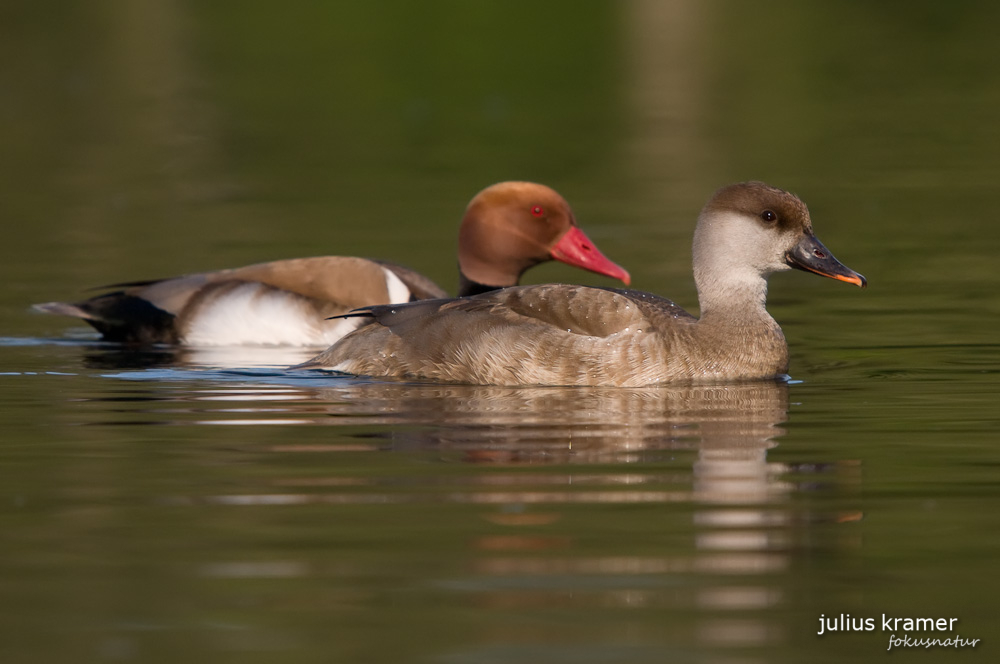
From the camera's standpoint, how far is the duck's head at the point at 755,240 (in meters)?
9.23

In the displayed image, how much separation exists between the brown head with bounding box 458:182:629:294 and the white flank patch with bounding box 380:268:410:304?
23.9 inches

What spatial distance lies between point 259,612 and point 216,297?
6344mm

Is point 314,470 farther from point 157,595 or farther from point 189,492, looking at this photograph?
point 157,595

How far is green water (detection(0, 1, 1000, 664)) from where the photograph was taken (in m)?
5.14

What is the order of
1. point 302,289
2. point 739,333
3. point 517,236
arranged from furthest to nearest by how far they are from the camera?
point 517,236
point 302,289
point 739,333

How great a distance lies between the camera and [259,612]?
518cm

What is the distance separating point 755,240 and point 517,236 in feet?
8.03

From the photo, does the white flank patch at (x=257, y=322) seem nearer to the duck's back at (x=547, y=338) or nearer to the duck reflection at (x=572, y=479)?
the duck reflection at (x=572, y=479)

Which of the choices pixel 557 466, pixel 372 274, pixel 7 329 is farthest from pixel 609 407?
pixel 7 329

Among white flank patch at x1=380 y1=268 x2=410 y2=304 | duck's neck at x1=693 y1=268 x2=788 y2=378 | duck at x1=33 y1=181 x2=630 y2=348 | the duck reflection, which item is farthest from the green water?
white flank patch at x1=380 y1=268 x2=410 y2=304

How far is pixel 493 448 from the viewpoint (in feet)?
24.0

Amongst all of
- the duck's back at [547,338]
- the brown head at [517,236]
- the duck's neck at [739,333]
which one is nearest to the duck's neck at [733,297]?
the duck's neck at [739,333]

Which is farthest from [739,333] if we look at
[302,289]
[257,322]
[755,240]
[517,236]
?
[257,322]

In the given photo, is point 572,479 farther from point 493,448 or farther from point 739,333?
point 739,333
